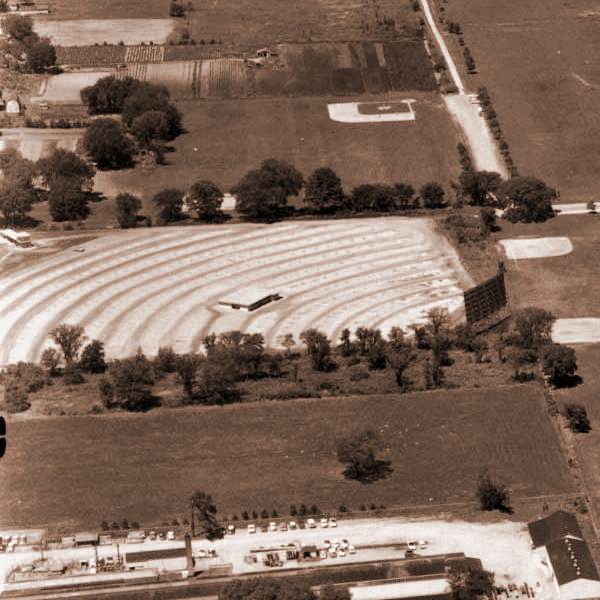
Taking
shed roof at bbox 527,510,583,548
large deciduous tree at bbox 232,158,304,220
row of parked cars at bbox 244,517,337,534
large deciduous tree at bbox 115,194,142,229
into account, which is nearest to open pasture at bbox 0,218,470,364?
large deciduous tree at bbox 115,194,142,229

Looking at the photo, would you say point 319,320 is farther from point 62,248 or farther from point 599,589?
point 599,589

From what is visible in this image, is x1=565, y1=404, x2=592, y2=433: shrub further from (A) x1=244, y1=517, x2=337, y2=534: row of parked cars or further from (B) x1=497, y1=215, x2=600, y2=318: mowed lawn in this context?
(B) x1=497, y1=215, x2=600, y2=318: mowed lawn

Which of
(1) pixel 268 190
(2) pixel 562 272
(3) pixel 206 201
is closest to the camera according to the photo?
(2) pixel 562 272

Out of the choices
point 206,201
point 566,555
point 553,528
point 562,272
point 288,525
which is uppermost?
point 206,201

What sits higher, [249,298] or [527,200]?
[527,200]

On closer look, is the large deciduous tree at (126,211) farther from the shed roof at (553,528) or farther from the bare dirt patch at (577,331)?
the shed roof at (553,528)

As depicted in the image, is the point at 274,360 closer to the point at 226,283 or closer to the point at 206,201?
the point at 226,283

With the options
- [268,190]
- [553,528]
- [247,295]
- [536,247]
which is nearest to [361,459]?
[553,528]
